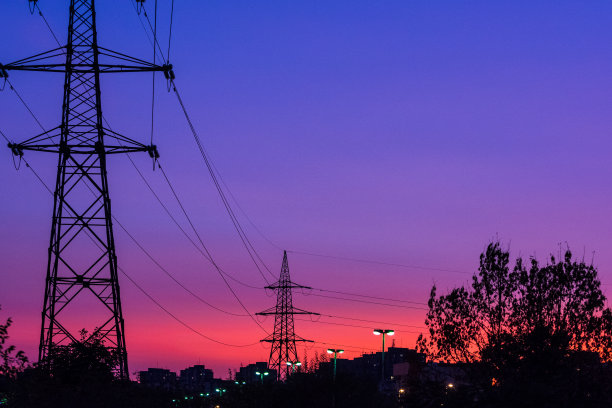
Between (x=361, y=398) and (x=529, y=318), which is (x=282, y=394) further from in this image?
(x=529, y=318)

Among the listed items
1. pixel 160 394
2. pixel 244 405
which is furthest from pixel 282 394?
pixel 244 405

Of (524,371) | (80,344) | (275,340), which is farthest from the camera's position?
(275,340)

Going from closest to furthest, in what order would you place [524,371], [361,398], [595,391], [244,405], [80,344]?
[595,391] < [524,371] < [80,344] < [361,398] < [244,405]

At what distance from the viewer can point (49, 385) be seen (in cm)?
3953

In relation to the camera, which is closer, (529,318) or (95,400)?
(95,400)

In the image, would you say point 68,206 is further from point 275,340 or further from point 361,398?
point 275,340

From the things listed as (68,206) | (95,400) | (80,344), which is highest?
(68,206)

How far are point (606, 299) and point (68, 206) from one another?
82.3 ft

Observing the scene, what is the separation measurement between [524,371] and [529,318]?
4.73m

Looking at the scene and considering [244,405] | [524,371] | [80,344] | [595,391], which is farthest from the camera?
[244,405]

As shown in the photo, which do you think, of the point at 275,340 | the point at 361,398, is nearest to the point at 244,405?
the point at 275,340

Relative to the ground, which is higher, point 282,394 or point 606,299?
point 606,299

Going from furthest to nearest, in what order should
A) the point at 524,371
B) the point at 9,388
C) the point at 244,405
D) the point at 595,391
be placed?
the point at 244,405 < the point at 524,371 < the point at 9,388 < the point at 595,391

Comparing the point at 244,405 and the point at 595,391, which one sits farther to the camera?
the point at 244,405
